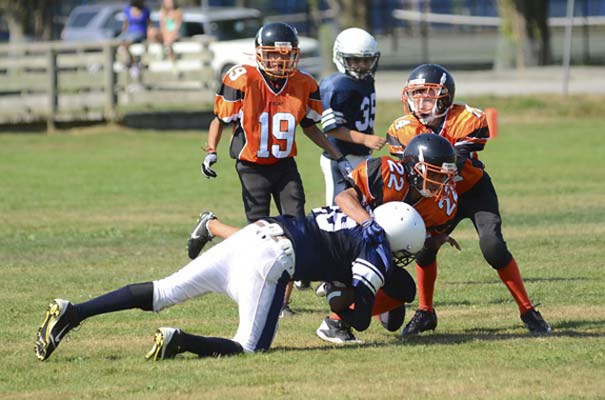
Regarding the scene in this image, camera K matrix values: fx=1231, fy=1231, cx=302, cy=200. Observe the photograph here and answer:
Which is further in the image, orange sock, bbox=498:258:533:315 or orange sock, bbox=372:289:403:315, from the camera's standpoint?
orange sock, bbox=498:258:533:315

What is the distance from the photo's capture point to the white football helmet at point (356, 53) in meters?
9.70

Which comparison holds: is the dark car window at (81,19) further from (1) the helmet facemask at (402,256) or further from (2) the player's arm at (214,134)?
(1) the helmet facemask at (402,256)

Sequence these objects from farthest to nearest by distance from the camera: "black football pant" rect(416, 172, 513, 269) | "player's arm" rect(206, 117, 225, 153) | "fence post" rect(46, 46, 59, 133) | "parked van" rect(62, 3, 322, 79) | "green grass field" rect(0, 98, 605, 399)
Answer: "parked van" rect(62, 3, 322, 79)
"fence post" rect(46, 46, 59, 133)
"player's arm" rect(206, 117, 225, 153)
"black football pant" rect(416, 172, 513, 269)
"green grass field" rect(0, 98, 605, 399)

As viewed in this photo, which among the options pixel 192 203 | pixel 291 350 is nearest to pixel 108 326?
pixel 291 350

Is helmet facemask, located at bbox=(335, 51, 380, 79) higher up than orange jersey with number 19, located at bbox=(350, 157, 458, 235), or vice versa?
helmet facemask, located at bbox=(335, 51, 380, 79)

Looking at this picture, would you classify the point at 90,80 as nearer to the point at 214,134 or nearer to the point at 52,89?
the point at 52,89

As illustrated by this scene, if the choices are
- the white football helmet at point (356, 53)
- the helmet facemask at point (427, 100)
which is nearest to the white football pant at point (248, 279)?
the helmet facemask at point (427, 100)

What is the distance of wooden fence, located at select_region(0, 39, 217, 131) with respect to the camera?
2306cm

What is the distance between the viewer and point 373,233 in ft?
22.0

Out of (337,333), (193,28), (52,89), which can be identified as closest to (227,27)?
(193,28)

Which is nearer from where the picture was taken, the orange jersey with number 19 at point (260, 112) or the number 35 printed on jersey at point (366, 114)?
the orange jersey with number 19 at point (260, 112)

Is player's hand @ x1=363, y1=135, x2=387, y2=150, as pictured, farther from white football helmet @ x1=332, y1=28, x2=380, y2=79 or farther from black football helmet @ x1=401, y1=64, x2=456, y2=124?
black football helmet @ x1=401, y1=64, x2=456, y2=124

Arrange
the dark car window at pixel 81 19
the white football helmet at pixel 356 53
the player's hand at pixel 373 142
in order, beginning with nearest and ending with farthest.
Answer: the player's hand at pixel 373 142
the white football helmet at pixel 356 53
the dark car window at pixel 81 19

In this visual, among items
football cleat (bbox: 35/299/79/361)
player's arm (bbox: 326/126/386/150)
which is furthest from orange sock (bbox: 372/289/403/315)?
player's arm (bbox: 326/126/386/150)
